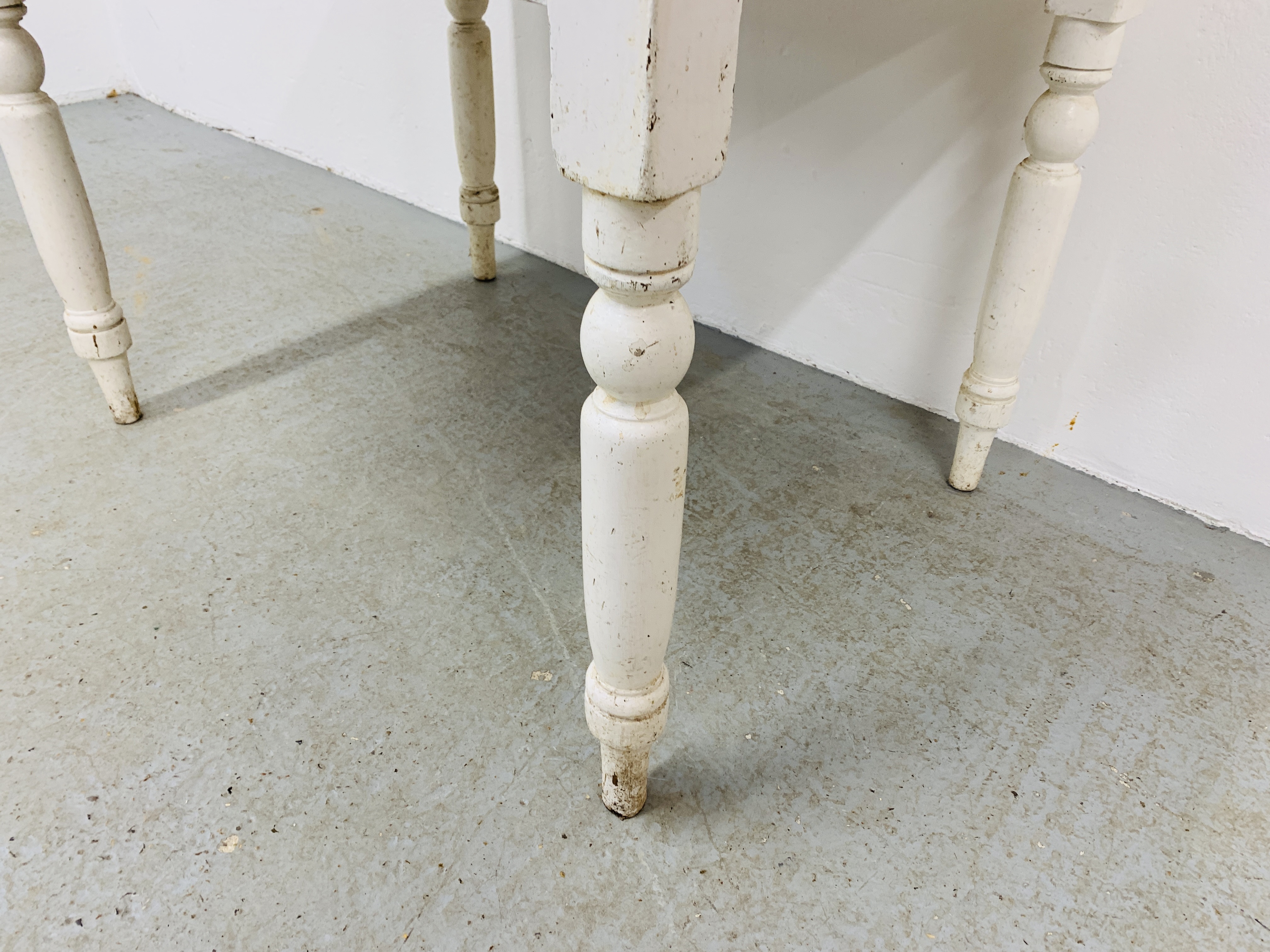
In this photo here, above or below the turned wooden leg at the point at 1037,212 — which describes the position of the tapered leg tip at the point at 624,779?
below

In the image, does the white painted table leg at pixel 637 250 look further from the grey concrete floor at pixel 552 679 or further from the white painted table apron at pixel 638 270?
the grey concrete floor at pixel 552 679

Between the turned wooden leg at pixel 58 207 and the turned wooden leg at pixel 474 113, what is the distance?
0.63 m

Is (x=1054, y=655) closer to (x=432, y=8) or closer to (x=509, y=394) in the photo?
(x=509, y=394)

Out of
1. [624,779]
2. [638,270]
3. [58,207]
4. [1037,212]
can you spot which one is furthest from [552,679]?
[58,207]

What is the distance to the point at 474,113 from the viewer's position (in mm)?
1605

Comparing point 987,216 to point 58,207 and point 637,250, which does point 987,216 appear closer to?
point 637,250

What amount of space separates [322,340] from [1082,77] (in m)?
1.26

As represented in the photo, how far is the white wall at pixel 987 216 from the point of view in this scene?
1143 millimetres

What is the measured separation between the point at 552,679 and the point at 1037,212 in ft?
2.62

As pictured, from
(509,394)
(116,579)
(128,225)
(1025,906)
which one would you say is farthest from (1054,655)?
(128,225)

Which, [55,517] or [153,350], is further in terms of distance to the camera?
[153,350]

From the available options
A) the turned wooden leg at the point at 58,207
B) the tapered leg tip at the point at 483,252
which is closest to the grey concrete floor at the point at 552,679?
the turned wooden leg at the point at 58,207

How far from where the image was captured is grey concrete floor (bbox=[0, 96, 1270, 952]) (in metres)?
0.79

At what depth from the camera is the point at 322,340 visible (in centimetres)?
164
